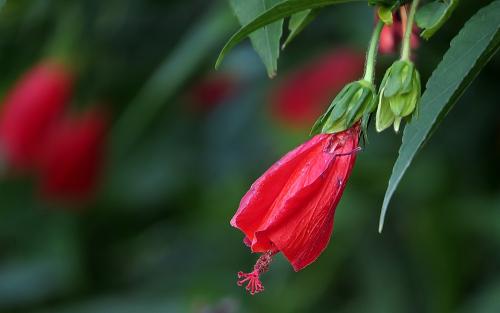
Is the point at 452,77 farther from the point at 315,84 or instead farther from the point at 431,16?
the point at 315,84

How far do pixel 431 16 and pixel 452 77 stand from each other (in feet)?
0.18

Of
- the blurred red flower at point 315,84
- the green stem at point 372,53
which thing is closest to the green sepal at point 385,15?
the green stem at point 372,53

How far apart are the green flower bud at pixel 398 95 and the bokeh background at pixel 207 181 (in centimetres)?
58

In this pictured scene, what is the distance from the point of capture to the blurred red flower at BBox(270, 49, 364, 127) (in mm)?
1408

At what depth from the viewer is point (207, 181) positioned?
173 centimetres

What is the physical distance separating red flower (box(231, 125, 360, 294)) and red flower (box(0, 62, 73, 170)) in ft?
2.65

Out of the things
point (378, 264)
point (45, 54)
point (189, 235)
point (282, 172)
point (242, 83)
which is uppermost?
point (45, 54)

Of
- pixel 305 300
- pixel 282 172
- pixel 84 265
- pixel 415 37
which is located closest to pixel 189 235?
pixel 84 265

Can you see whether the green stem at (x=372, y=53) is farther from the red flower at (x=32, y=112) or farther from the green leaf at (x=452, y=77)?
the red flower at (x=32, y=112)

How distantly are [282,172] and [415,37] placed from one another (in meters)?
0.23

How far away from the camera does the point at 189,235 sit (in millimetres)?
1782

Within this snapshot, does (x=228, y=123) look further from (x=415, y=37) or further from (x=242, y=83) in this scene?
(x=415, y=37)

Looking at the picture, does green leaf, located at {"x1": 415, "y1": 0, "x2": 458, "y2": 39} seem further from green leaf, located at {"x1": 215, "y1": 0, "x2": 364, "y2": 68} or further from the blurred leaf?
the blurred leaf

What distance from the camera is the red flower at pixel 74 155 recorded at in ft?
5.11
